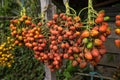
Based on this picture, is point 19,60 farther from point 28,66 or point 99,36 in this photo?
point 99,36

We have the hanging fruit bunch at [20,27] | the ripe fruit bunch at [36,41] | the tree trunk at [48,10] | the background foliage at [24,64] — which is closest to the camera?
the ripe fruit bunch at [36,41]

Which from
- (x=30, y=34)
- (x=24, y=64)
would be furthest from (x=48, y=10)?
(x=24, y=64)

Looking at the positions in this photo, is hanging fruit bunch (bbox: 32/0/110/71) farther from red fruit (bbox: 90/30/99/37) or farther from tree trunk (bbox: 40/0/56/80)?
tree trunk (bbox: 40/0/56/80)

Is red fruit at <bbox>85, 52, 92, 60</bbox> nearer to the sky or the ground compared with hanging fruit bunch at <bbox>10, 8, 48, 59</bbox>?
nearer to the ground

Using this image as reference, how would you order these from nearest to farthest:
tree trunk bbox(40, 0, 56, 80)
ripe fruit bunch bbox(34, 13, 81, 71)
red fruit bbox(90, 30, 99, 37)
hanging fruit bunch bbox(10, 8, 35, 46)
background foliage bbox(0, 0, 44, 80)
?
red fruit bbox(90, 30, 99, 37) < ripe fruit bunch bbox(34, 13, 81, 71) < hanging fruit bunch bbox(10, 8, 35, 46) < tree trunk bbox(40, 0, 56, 80) < background foliage bbox(0, 0, 44, 80)

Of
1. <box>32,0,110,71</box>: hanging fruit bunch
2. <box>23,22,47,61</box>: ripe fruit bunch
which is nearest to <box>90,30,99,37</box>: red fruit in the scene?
<box>32,0,110,71</box>: hanging fruit bunch

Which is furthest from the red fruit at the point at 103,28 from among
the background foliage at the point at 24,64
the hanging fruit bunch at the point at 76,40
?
the background foliage at the point at 24,64

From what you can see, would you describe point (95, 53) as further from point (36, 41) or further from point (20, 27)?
point (20, 27)

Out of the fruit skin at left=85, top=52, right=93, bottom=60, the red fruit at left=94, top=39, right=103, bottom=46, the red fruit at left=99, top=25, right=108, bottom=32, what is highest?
the red fruit at left=99, top=25, right=108, bottom=32

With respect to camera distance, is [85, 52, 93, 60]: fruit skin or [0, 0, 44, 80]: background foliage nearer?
[85, 52, 93, 60]: fruit skin

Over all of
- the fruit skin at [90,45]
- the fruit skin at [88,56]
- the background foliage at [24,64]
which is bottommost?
the background foliage at [24,64]

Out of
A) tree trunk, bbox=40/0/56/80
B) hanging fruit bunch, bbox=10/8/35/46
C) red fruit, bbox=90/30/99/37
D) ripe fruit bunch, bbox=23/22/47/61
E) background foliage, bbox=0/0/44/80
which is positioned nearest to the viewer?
red fruit, bbox=90/30/99/37

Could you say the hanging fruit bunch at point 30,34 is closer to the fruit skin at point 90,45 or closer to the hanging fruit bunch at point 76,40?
the hanging fruit bunch at point 76,40

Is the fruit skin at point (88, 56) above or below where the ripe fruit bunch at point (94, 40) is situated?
below
